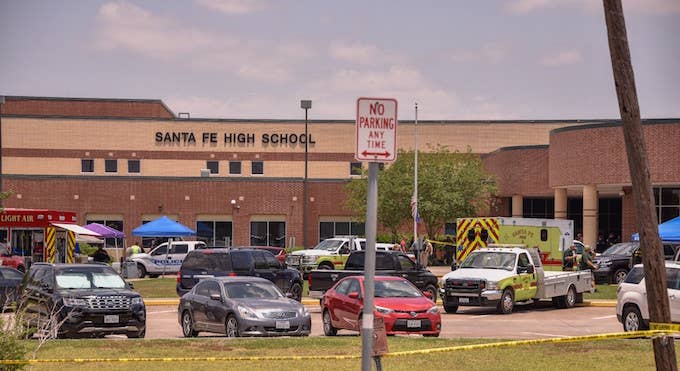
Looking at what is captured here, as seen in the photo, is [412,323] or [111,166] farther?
[111,166]

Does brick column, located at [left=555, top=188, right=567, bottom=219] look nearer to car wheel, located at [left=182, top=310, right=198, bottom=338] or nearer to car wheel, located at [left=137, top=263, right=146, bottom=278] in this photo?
car wheel, located at [left=137, top=263, right=146, bottom=278]

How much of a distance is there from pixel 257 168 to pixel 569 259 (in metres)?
44.9

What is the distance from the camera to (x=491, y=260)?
33.5 meters

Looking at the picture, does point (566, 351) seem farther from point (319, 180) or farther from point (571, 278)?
point (319, 180)

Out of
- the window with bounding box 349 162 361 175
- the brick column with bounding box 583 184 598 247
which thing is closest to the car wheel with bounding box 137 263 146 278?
the brick column with bounding box 583 184 598 247

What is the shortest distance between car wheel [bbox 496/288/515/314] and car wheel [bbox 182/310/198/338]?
10078mm

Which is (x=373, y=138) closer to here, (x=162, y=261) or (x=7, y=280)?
(x=7, y=280)

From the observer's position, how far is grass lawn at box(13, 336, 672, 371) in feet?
61.0

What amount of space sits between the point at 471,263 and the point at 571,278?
331cm

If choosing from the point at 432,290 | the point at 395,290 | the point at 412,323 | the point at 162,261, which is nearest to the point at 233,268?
the point at 432,290

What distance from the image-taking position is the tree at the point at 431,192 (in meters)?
68.3

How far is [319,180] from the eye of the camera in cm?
7388

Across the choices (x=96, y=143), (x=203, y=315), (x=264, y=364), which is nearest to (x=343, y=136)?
(x=96, y=143)

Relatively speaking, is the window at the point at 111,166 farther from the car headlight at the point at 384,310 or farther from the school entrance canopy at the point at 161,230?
the car headlight at the point at 384,310
